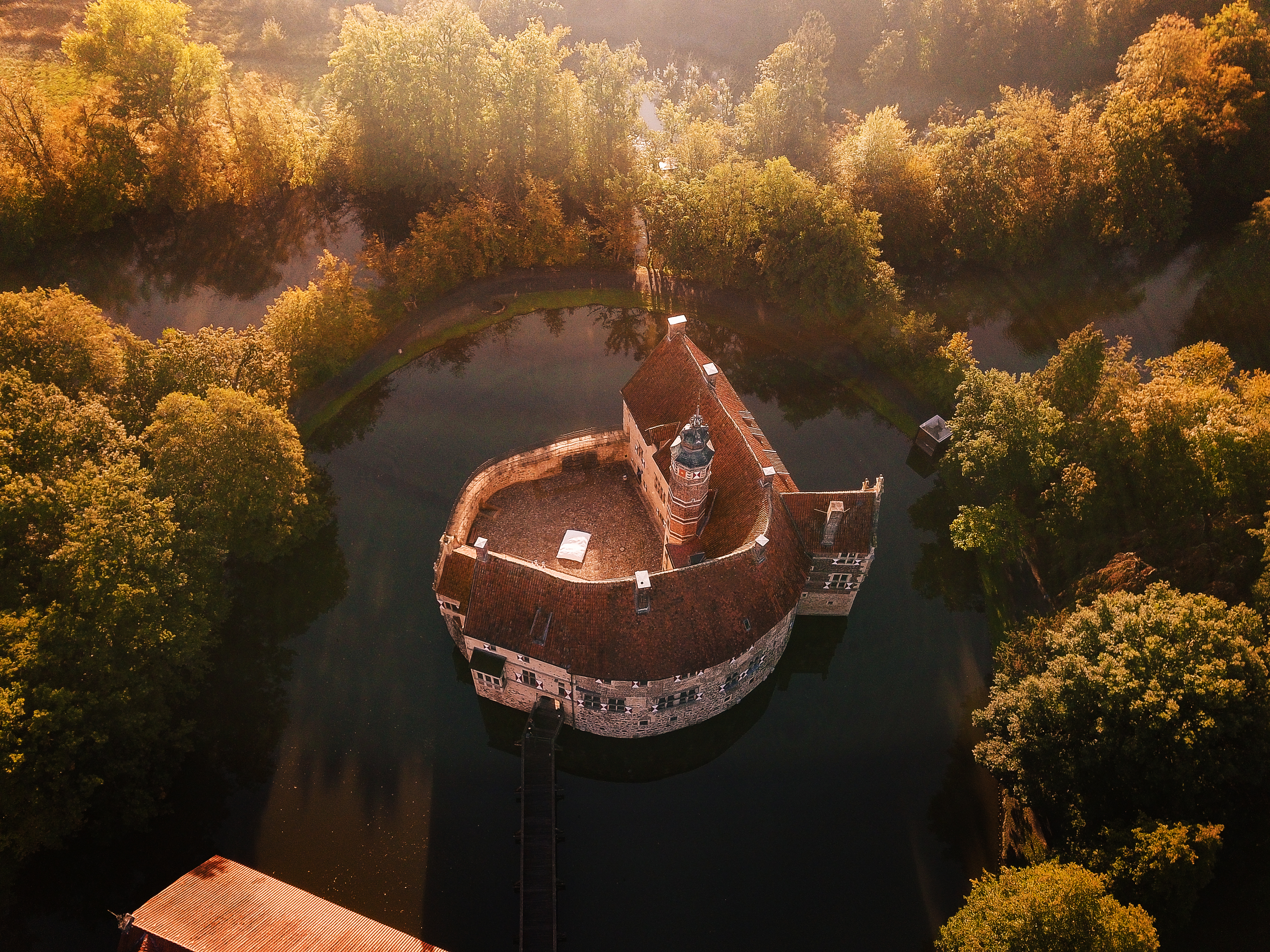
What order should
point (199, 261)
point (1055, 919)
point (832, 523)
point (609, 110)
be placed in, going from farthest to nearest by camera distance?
point (199, 261), point (609, 110), point (832, 523), point (1055, 919)

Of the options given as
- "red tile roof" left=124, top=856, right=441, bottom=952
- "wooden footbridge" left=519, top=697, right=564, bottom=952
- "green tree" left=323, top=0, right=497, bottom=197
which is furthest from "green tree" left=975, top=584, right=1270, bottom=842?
"green tree" left=323, top=0, right=497, bottom=197

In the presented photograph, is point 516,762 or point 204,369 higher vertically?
point 204,369

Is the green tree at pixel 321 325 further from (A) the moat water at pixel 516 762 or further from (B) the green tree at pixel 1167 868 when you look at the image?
(B) the green tree at pixel 1167 868

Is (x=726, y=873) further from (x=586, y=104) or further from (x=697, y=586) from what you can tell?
(x=586, y=104)


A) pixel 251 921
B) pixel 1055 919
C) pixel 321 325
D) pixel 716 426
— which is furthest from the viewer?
pixel 321 325

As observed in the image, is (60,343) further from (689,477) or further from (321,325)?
(689,477)

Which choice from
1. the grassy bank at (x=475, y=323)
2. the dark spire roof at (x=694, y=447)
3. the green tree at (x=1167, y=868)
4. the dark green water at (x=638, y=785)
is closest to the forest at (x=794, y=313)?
the green tree at (x=1167, y=868)

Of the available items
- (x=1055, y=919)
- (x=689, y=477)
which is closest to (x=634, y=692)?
Result: (x=689, y=477)
